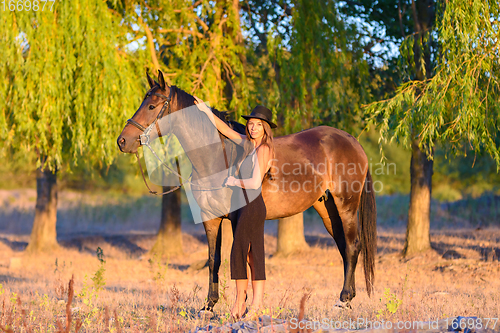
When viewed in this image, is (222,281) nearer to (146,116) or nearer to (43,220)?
(146,116)

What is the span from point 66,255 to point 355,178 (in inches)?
370

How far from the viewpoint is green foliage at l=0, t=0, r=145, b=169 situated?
7461mm

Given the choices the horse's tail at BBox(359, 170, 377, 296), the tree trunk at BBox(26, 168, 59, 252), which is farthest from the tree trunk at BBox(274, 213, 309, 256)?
the tree trunk at BBox(26, 168, 59, 252)

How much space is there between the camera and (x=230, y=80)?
9188 millimetres

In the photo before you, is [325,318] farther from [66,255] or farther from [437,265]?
[66,255]

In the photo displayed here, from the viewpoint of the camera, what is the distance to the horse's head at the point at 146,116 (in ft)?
14.5

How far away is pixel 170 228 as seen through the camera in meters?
12.9

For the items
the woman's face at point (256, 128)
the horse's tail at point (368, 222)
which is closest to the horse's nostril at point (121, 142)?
the woman's face at point (256, 128)

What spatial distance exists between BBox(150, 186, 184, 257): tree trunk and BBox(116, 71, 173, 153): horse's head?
27.6 ft

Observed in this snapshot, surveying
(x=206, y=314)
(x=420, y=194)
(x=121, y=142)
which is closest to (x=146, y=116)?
(x=121, y=142)

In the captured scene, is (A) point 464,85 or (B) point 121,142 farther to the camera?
(A) point 464,85

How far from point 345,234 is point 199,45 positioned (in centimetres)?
513

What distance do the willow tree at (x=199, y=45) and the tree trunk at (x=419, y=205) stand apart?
4338 millimetres

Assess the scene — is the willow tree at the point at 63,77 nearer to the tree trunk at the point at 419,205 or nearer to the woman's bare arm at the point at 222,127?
the woman's bare arm at the point at 222,127
